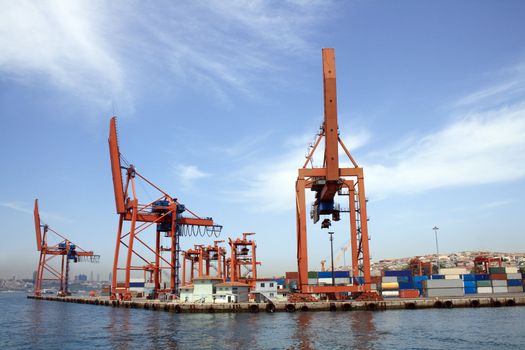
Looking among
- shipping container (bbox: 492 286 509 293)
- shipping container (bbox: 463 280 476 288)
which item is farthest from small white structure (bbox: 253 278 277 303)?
shipping container (bbox: 492 286 509 293)

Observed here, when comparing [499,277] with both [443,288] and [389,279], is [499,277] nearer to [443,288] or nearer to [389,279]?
[443,288]

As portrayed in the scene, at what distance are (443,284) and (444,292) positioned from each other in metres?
1.20

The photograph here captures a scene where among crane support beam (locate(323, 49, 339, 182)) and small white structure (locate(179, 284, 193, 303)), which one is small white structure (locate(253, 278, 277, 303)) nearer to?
small white structure (locate(179, 284, 193, 303))

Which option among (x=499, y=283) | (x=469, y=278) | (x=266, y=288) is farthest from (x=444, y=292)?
(x=266, y=288)

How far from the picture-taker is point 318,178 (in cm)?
4969

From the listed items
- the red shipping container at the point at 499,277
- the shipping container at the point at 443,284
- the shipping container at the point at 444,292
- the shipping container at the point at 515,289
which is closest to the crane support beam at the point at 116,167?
the shipping container at the point at 443,284

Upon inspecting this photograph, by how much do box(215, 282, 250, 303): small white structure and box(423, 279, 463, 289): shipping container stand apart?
30627mm

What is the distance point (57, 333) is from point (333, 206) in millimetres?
30764

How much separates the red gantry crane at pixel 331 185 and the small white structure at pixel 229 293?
8.25 m

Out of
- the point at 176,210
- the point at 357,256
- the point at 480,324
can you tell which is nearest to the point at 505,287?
the point at 357,256

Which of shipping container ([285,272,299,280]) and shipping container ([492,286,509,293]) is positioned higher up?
shipping container ([285,272,299,280])

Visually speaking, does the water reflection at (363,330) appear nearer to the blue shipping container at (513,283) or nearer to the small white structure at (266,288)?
the small white structure at (266,288)

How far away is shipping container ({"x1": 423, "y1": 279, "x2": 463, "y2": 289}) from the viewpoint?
7044 cm

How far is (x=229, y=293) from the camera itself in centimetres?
5494
